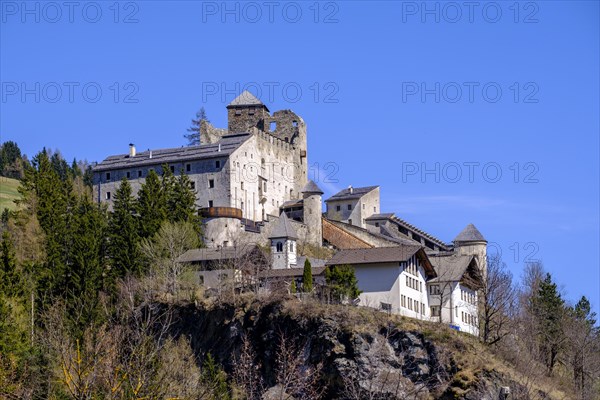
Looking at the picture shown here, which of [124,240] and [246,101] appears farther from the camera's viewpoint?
[246,101]

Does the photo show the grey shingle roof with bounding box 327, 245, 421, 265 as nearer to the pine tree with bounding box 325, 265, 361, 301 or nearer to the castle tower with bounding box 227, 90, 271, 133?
the pine tree with bounding box 325, 265, 361, 301

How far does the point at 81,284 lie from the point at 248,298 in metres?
12.5

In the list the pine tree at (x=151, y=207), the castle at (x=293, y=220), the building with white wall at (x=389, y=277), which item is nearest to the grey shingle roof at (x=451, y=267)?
the castle at (x=293, y=220)

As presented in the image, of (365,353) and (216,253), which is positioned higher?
(216,253)

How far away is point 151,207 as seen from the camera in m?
93.8

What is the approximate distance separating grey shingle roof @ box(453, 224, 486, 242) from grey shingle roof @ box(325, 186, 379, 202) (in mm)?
16049

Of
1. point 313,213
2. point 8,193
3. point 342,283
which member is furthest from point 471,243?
point 8,193

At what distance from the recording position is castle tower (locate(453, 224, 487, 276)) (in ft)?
336

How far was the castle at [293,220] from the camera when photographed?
3386 inches

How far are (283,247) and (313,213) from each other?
16042mm

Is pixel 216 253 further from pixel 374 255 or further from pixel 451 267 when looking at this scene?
pixel 451 267

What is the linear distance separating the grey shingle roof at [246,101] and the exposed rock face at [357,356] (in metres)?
49.3

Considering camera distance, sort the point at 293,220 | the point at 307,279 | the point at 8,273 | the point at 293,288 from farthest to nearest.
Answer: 1. the point at 293,220
2. the point at 293,288
3. the point at 307,279
4. the point at 8,273

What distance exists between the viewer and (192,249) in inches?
3634
